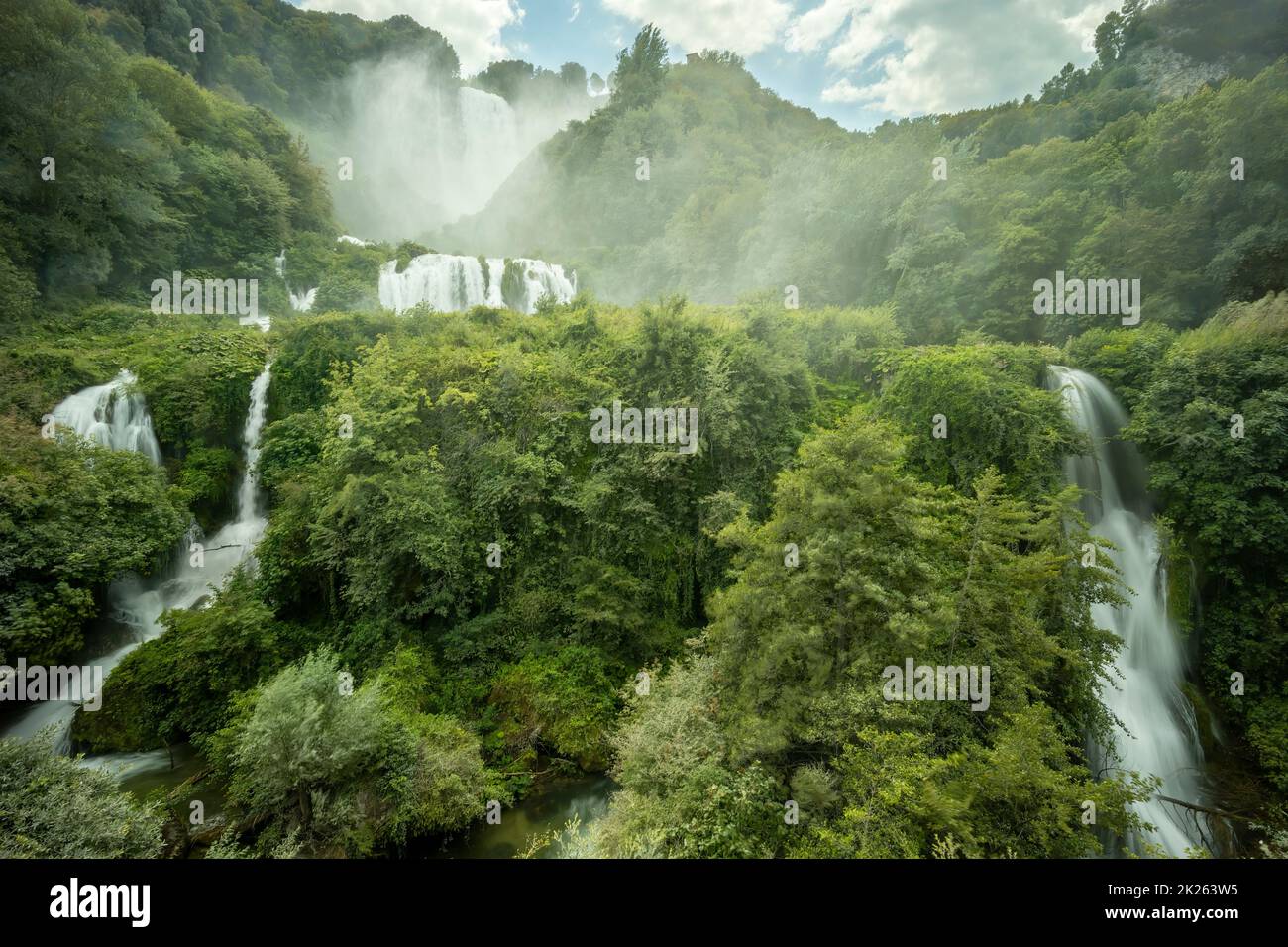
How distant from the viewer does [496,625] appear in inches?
521

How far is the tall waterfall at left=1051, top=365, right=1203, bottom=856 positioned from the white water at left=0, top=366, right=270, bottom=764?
2140 centimetres

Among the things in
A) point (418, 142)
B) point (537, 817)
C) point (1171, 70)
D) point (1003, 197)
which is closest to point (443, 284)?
point (537, 817)

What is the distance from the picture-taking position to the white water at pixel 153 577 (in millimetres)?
10922

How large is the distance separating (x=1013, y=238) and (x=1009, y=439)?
1268cm

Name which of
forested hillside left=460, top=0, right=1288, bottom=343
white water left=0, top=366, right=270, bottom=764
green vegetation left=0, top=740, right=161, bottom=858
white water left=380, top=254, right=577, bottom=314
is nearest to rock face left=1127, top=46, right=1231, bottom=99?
forested hillside left=460, top=0, right=1288, bottom=343

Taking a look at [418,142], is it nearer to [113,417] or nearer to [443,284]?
[443,284]

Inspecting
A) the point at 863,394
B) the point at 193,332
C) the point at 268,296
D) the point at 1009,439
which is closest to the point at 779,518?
the point at 1009,439

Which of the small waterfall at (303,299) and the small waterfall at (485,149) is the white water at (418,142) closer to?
the small waterfall at (485,149)

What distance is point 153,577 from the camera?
13.2m

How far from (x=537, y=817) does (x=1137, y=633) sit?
583 inches

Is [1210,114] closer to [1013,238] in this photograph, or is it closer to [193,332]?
[1013,238]

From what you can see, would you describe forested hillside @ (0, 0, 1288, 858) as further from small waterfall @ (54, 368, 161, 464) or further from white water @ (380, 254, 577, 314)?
white water @ (380, 254, 577, 314)

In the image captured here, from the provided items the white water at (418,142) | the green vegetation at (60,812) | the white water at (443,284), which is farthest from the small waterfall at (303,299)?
the white water at (418,142)

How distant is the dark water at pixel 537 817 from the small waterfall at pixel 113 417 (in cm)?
1412
